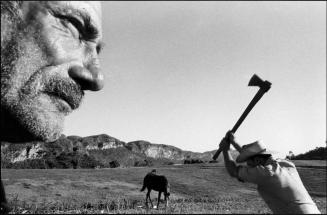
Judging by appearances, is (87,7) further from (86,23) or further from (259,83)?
(259,83)

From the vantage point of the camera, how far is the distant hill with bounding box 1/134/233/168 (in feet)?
111

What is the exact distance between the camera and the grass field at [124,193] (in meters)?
15.4

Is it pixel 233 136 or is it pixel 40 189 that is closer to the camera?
pixel 233 136

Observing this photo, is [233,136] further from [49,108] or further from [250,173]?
[49,108]

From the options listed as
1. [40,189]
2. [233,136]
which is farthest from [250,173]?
[40,189]

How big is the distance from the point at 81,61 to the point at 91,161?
36.5 meters

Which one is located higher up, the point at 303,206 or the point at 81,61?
→ the point at 81,61

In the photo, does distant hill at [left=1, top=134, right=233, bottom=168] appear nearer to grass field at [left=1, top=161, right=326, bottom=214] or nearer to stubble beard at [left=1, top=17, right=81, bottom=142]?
grass field at [left=1, top=161, right=326, bottom=214]

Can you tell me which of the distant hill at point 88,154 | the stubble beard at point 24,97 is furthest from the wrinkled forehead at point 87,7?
the distant hill at point 88,154

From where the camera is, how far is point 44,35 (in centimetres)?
91

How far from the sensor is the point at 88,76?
1.02 metres

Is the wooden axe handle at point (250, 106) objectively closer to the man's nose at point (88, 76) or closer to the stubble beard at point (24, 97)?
the man's nose at point (88, 76)

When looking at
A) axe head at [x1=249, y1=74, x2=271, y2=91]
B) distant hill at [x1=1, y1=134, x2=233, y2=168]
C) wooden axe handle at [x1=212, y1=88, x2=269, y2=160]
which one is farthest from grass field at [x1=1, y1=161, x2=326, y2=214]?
axe head at [x1=249, y1=74, x2=271, y2=91]

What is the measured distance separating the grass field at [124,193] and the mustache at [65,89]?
1160cm
